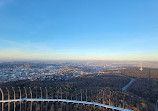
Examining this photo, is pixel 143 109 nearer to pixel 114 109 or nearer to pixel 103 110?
pixel 114 109

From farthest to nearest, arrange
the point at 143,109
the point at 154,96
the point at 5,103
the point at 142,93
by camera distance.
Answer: the point at 142,93 < the point at 154,96 < the point at 143,109 < the point at 5,103

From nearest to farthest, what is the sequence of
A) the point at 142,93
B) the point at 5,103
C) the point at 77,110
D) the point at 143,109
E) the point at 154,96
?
the point at 77,110, the point at 5,103, the point at 143,109, the point at 154,96, the point at 142,93

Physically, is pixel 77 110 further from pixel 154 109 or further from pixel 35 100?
pixel 154 109

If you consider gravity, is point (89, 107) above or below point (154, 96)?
above

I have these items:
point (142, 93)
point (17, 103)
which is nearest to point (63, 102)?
point (17, 103)

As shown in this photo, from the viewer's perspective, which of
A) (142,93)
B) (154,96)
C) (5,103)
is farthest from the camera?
(142,93)

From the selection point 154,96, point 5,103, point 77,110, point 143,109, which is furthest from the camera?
point 154,96

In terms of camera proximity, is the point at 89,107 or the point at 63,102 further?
the point at 63,102

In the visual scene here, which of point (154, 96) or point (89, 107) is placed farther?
point (154, 96)

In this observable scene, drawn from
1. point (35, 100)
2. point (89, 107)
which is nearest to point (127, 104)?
point (89, 107)
